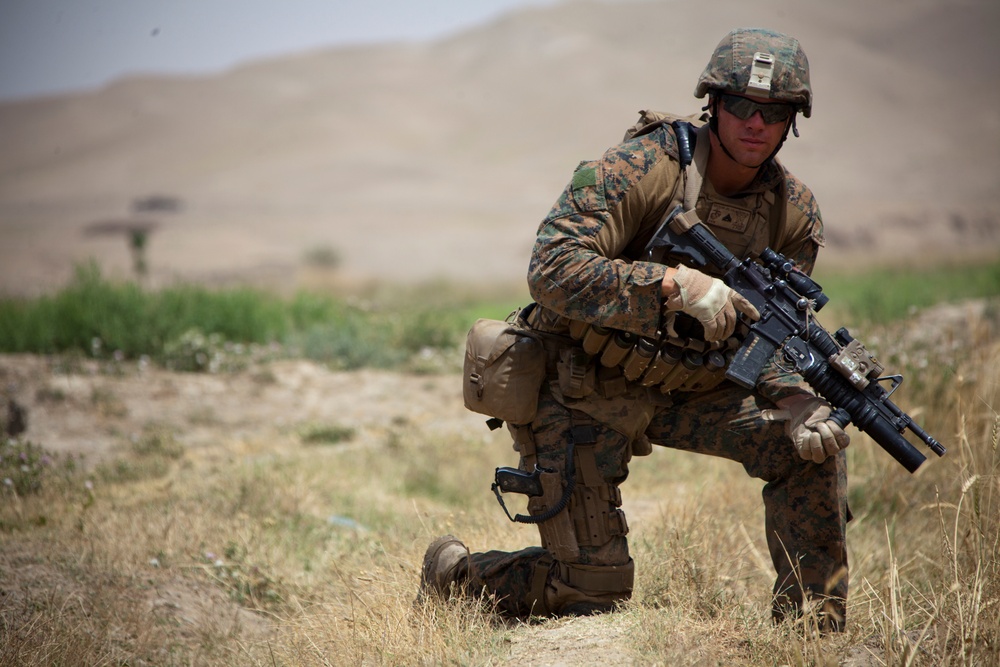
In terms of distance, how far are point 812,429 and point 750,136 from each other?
3.37ft

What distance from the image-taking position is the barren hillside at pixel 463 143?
135 ft

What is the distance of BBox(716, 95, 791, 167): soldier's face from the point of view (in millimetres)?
3209

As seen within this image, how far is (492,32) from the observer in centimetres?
9931

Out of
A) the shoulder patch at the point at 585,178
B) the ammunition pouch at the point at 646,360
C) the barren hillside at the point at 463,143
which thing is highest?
the barren hillside at the point at 463,143

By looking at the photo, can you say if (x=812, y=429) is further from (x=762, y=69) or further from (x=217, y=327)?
(x=217, y=327)

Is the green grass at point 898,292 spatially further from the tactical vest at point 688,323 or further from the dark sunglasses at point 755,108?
the dark sunglasses at point 755,108

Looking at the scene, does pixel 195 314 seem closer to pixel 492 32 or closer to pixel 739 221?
pixel 739 221

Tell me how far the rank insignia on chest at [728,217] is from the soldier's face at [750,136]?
170 mm

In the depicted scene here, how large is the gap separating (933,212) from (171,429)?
138 feet

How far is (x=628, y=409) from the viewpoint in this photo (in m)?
3.36

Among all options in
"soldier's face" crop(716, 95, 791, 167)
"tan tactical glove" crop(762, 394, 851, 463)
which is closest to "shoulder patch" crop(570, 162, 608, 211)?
"soldier's face" crop(716, 95, 791, 167)

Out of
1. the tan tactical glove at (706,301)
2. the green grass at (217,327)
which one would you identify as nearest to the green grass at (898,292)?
the green grass at (217,327)

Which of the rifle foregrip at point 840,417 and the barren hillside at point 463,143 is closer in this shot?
the rifle foregrip at point 840,417

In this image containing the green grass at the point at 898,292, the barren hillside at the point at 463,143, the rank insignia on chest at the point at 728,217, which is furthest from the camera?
the barren hillside at the point at 463,143
